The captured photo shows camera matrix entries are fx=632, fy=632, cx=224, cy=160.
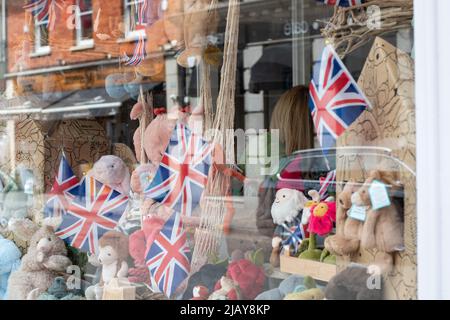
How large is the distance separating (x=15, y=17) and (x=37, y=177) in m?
0.61

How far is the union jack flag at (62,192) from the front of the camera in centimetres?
199

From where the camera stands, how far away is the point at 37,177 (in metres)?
2.09

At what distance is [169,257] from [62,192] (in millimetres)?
497

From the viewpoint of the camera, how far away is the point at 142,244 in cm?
178

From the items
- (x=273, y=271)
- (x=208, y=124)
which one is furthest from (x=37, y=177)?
(x=273, y=271)

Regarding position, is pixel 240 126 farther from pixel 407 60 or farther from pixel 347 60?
pixel 407 60

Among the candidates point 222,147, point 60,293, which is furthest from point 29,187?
point 222,147

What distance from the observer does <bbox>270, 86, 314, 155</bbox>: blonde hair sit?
5.57 ft

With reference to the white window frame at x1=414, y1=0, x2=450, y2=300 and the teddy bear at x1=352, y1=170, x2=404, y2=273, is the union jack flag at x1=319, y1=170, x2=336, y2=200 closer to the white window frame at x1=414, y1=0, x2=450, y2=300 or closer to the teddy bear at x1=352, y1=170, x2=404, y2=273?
the teddy bear at x1=352, y1=170, x2=404, y2=273

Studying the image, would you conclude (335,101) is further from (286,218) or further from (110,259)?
(110,259)

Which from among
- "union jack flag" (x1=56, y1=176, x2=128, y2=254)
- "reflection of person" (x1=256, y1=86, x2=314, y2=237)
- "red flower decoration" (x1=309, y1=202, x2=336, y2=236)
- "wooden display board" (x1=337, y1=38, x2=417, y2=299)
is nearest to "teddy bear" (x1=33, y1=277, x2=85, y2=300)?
"union jack flag" (x1=56, y1=176, x2=128, y2=254)

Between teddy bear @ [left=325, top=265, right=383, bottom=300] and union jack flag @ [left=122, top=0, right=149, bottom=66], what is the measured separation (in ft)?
3.38

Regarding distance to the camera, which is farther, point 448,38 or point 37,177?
point 37,177

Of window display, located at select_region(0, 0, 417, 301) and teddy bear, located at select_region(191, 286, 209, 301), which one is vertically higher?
window display, located at select_region(0, 0, 417, 301)
